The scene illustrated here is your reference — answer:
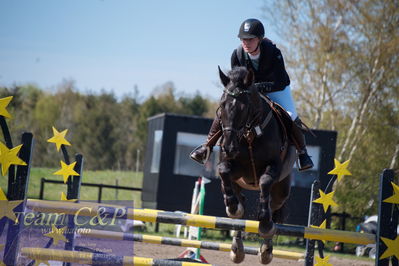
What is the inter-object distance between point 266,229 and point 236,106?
1092 millimetres

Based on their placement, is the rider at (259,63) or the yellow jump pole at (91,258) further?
the rider at (259,63)

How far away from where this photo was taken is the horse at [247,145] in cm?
477

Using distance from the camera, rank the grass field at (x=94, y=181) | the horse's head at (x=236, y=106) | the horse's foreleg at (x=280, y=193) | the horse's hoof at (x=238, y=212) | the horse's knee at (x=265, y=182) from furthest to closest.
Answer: the grass field at (x=94, y=181)
the horse's foreleg at (x=280, y=193)
the horse's hoof at (x=238, y=212)
the horse's knee at (x=265, y=182)
the horse's head at (x=236, y=106)

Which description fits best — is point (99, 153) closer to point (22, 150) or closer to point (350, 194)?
point (350, 194)

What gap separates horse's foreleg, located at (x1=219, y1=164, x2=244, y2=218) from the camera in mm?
Result: 5008

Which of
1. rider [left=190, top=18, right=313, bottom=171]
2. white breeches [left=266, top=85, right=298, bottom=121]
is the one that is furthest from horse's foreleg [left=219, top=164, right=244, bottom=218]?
white breeches [left=266, top=85, right=298, bottom=121]

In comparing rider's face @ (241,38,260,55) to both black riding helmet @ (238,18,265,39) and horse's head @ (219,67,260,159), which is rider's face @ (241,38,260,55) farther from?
horse's head @ (219,67,260,159)

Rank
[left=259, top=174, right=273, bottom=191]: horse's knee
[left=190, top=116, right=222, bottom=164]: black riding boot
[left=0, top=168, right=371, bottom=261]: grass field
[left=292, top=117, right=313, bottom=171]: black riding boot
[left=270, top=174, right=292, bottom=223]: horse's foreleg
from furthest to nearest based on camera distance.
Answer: [left=0, top=168, right=371, bottom=261]: grass field < [left=270, top=174, right=292, bottom=223]: horse's foreleg < [left=292, top=117, right=313, bottom=171]: black riding boot < [left=190, top=116, right=222, bottom=164]: black riding boot < [left=259, top=174, right=273, bottom=191]: horse's knee

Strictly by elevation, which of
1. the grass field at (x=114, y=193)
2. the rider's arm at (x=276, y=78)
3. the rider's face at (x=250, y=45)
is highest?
the rider's face at (x=250, y=45)

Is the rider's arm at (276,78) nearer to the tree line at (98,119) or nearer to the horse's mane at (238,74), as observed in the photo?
the horse's mane at (238,74)

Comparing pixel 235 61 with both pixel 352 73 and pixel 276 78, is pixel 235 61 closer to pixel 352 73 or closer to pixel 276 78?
pixel 276 78

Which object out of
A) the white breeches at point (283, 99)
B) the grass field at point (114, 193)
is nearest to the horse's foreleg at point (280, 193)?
the white breeches at point (283, 99)

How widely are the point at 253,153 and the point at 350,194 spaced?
14.6 meters

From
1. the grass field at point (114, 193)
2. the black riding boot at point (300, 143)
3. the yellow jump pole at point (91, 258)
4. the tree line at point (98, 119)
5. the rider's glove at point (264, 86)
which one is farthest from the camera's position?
the tree line at point (98, 119)
